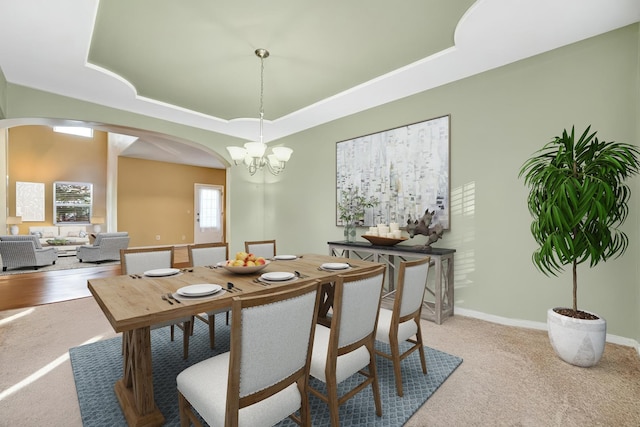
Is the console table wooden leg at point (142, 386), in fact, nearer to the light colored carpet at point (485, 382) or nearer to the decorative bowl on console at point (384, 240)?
the light colored carpet at point (485, 382)

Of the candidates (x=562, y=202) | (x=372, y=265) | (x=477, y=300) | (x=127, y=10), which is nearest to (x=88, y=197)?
(x=127, y=10)

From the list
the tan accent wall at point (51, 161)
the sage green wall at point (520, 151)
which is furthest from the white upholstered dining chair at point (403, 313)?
the tan accent wall at point (51, 161)

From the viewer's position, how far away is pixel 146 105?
167 inches

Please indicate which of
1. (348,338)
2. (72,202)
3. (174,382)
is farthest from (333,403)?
(72,202)

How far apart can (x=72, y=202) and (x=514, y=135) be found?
11464 mm

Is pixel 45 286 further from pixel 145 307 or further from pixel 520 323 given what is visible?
pixel 520 323

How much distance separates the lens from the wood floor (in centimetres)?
389

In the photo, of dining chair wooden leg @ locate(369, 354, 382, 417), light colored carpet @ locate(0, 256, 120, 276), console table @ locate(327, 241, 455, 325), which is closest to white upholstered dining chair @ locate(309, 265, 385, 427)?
dining chair wooden leg @ locate(369, 354, 382, 417)

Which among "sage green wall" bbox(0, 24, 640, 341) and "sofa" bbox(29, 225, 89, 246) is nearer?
"sage green wall" bbox(0, 24, 640, 341)

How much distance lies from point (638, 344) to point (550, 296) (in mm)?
625

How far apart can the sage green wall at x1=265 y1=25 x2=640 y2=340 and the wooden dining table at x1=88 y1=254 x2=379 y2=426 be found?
6.25 ft

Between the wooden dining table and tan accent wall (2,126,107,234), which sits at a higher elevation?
tan accent wall (2,126,107,234)

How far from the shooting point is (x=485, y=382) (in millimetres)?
2010

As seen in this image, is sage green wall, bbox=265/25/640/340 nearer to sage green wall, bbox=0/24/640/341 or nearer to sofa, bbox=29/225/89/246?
sage green wall, bbox=0/24/640/341
